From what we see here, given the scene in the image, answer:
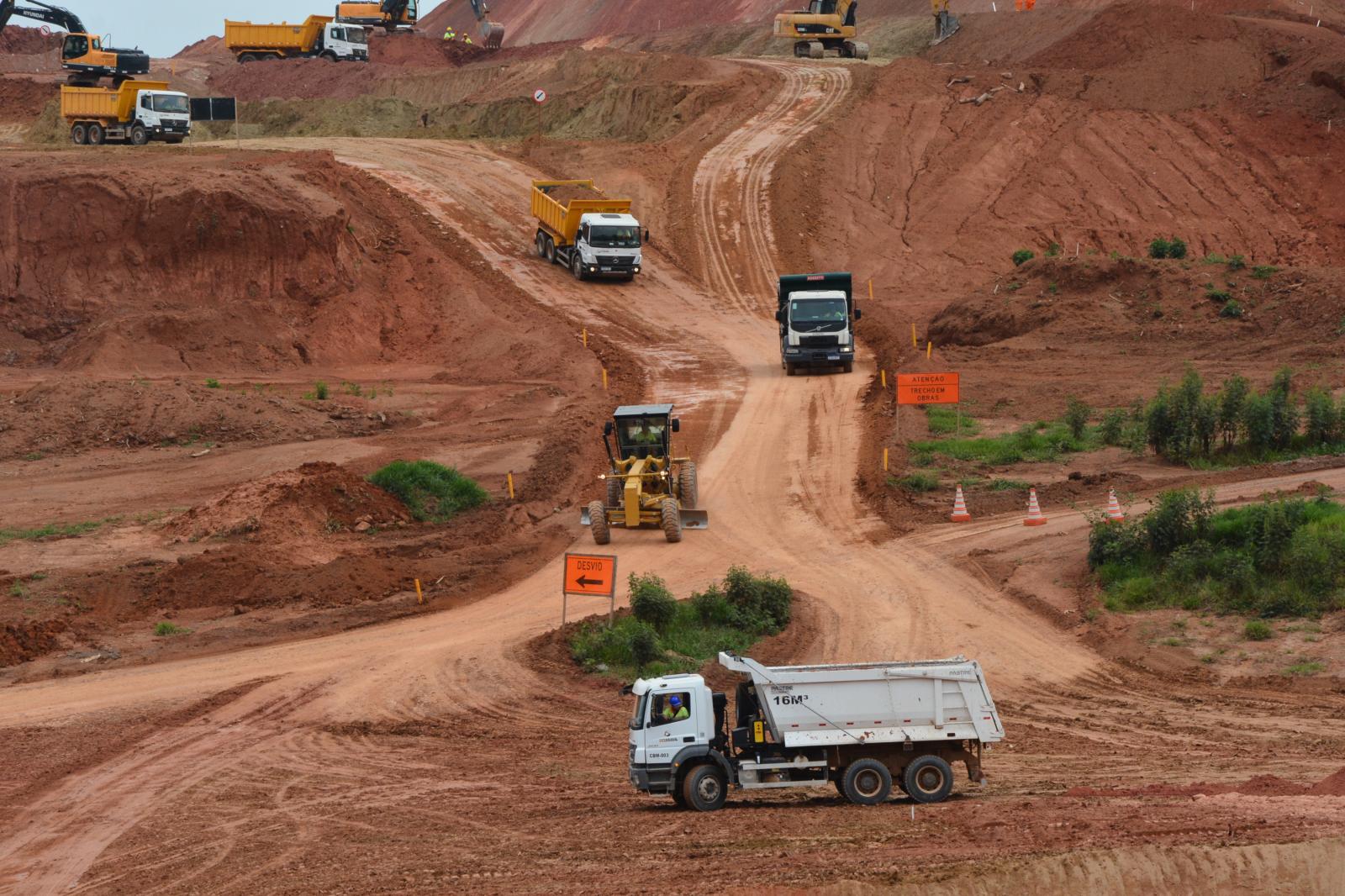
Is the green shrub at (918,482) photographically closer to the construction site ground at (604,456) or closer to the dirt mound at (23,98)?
the construction site ground at (604,456)

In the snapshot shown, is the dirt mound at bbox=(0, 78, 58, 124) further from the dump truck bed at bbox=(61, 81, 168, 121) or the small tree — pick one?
the small tree

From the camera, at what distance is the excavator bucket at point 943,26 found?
263 feet

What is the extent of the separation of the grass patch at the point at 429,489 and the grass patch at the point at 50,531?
577 centimetres

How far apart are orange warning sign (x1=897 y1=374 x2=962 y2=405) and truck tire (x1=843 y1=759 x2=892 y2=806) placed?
1790 cm

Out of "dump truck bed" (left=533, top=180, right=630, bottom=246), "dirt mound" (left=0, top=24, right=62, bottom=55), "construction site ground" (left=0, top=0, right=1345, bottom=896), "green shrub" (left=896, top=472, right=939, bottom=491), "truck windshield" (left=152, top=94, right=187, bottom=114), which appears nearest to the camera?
"construction site ground" (left=0, top=0, right=1345, bottom=896)

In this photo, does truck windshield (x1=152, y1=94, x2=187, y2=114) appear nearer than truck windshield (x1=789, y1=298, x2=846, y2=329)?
No

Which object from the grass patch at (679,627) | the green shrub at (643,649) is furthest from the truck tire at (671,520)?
the green shrub at (643,649)

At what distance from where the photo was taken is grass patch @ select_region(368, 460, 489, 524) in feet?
106

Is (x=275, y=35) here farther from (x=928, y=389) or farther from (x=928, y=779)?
(x=928, y=779)

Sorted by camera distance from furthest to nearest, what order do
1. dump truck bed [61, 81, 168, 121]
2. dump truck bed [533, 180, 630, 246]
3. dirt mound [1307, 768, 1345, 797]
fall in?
dump truck bed [61, 81, 168, 121] < dump truck bed [533, 180, 630, 246] < dirt mound [1307, 768, 1345, 797]

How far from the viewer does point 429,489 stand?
1289 inches

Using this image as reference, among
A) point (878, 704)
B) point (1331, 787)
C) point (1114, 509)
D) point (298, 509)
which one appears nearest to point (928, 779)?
point (878, 704)

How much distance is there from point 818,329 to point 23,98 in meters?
57.9

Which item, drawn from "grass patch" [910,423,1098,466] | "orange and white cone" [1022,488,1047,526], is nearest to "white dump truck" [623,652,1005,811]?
"orange and white cone" [1022,488,1047,526]
